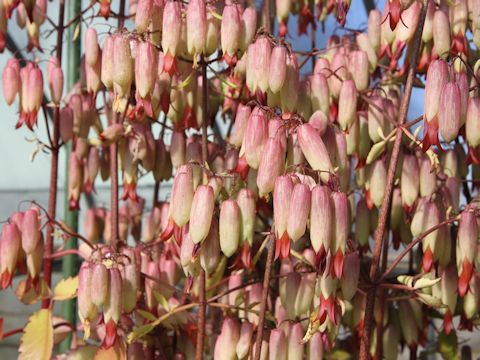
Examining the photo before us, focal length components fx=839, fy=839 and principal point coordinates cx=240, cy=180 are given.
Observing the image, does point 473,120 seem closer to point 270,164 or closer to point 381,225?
point 381,225

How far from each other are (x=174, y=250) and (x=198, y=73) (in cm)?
31

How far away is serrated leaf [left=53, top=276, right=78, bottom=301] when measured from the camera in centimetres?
132

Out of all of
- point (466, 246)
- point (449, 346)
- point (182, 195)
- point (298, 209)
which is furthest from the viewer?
point (449, 346)

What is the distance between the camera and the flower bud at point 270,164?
37.5 inches

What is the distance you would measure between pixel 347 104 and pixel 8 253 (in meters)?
0.56

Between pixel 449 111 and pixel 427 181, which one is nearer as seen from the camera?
pixel 449 111

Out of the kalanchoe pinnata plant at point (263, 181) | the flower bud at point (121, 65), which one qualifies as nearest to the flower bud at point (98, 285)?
the kalanchoe pinnata plant at point (263, 181)

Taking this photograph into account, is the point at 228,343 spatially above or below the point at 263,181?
below

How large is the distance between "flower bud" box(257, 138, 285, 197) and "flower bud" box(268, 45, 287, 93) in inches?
4.9

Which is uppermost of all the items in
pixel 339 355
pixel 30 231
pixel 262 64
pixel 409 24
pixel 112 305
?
pixel 409 24

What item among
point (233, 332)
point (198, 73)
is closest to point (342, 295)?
point (233, 332)

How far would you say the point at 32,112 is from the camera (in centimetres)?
139

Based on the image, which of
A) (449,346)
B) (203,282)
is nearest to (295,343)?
(203,282)

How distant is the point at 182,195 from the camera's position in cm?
104
